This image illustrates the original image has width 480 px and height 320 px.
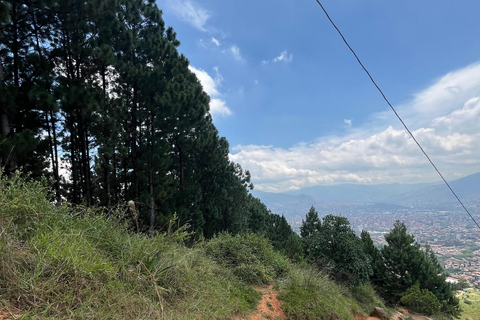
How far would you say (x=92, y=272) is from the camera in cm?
212

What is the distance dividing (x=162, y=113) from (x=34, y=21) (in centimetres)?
447

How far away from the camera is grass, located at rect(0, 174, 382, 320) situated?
5.80 feet

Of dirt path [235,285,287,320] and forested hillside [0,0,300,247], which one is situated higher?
forested hillside [0,0,300,247]

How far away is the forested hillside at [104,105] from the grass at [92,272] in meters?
2.17

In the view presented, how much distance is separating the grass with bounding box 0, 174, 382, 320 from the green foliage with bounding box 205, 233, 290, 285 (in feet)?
2.80

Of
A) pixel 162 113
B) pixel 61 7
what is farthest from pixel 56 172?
pixel 61 7

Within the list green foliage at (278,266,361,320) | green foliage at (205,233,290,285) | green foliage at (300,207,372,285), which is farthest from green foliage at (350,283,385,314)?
green foliage at (205,233,290,285)

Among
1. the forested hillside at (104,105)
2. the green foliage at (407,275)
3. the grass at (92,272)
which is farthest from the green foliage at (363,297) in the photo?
the green foliage at (407,275)

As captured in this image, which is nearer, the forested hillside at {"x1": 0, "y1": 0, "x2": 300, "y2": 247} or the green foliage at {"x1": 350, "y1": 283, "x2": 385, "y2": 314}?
the forested hillside at {"x1": 0, "y1": 0, "x2": 300, "y2": 247}

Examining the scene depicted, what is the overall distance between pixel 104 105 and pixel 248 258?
7082 mm

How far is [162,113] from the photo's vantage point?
928 cm

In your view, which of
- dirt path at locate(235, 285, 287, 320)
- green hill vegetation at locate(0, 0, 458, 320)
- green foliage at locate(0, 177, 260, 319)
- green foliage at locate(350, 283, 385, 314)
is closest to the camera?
green foliage at locate(0, 177, 260, 319)

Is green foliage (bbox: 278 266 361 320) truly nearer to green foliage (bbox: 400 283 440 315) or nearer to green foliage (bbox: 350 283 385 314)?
green foliage (bbox: 350 283 385 314)

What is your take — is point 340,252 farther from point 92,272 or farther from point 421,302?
point 92,272
